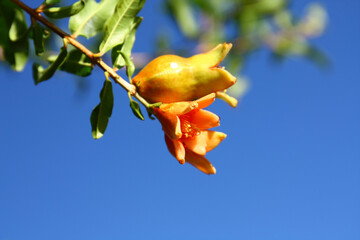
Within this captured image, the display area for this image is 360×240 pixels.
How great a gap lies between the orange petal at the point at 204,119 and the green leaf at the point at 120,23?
330 millimetres

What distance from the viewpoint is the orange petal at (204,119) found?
1.15 meters

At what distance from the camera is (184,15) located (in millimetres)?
3488

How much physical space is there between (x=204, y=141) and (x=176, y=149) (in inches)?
3.5

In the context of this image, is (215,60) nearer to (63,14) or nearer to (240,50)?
(63,14)

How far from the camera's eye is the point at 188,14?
11.6ft

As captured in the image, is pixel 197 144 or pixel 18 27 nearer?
pixel 197 144

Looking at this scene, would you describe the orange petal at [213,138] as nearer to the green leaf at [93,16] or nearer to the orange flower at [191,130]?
the orange flower at [191,130]

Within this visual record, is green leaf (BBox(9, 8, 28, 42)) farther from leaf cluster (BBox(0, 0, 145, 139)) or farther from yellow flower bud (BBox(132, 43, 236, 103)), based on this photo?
yellow flower bud (BBox(132, 43, 236, 103))

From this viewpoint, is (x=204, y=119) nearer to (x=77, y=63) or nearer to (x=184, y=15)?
(x=77, y=63)

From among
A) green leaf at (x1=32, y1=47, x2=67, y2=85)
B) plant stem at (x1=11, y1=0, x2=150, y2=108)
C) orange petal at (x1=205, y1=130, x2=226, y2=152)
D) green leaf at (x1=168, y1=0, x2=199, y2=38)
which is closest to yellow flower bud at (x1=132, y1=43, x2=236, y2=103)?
plant stem at (x1=11, y1=0, x2=150, y2=108)

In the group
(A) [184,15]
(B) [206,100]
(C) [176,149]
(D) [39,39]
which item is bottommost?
(C) [176,149]

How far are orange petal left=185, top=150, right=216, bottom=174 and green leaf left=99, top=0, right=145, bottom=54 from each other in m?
0.40

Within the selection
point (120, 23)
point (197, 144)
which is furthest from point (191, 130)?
point (120, 23)

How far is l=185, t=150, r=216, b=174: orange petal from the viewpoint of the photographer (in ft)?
3.96
